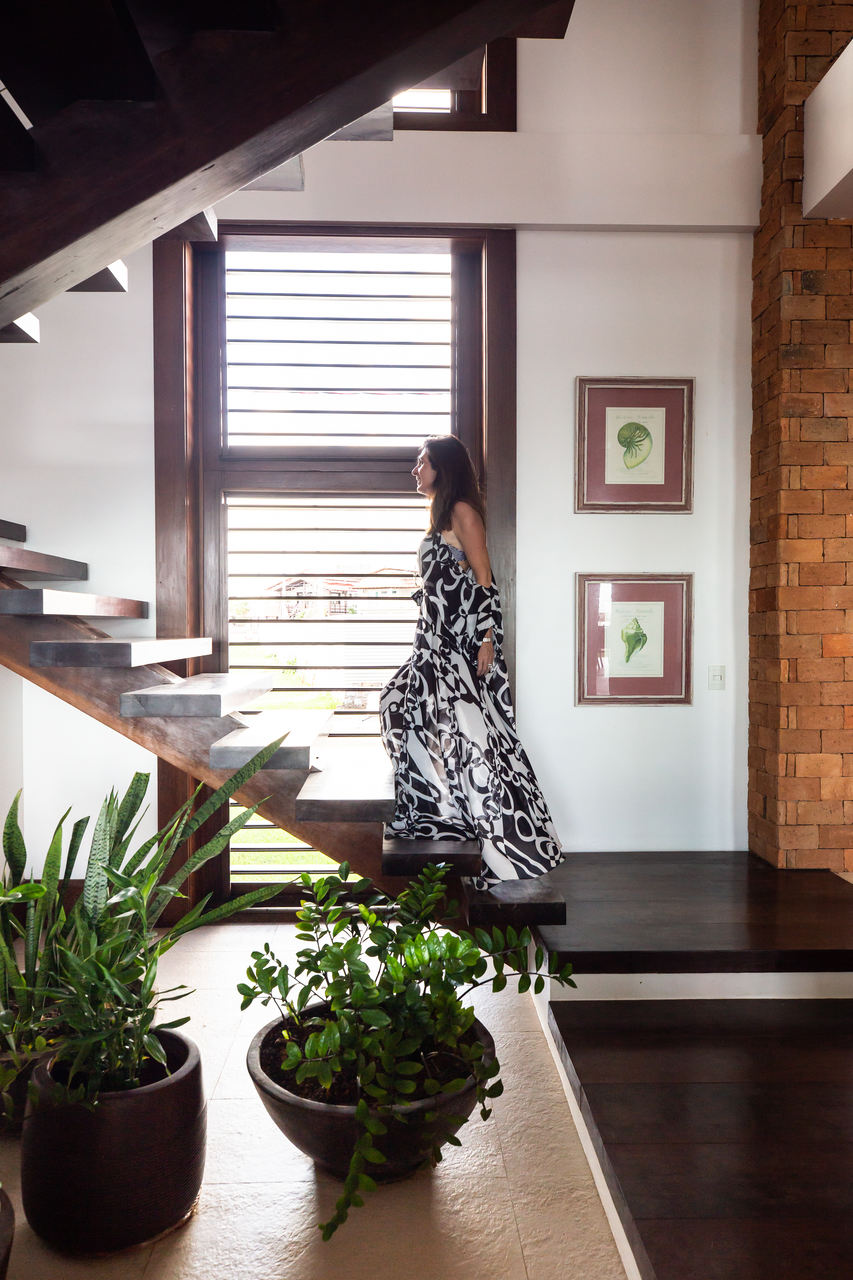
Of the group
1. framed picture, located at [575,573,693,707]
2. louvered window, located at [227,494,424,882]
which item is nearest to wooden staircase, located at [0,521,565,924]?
louvered window, located at [227,494,424,882]

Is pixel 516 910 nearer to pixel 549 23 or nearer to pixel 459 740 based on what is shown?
pixel 459 740

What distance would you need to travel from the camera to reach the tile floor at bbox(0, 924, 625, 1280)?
1.65m

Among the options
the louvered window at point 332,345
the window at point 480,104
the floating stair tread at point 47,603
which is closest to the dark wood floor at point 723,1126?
the floating stair tread at point 47,603

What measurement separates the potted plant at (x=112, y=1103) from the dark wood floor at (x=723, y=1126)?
0.89 meters

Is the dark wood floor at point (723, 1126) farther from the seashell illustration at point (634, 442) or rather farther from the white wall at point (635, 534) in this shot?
the seashell illustration at point (634, 442)

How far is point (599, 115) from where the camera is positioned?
334 centimetres

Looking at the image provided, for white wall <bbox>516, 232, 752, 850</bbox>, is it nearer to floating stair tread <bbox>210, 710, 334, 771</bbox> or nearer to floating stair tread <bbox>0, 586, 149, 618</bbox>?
floating stair tread <bbox>210, 710, 334, 771</bbox>

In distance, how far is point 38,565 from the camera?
2713 mm

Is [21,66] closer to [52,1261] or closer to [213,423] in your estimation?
[52,1261]

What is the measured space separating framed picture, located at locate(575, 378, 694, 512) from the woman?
2.20ft

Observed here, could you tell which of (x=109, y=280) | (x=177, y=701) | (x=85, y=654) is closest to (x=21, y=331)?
(x=109, y=280)

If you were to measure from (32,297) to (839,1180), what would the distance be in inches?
84.3

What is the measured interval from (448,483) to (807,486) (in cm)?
136

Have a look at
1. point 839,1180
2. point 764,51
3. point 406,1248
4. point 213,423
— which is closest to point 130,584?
point 213,423
